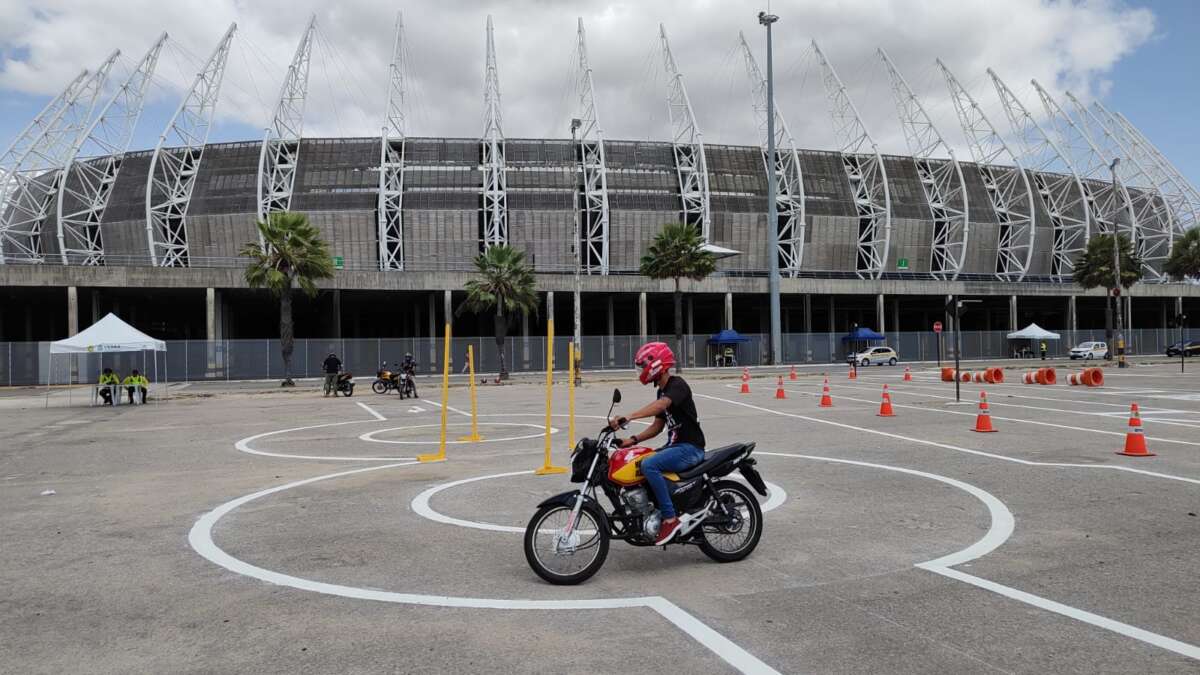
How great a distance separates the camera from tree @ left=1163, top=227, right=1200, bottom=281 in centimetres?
6594

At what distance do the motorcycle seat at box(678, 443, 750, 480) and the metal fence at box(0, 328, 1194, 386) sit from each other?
32.0m

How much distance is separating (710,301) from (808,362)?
11326 mm

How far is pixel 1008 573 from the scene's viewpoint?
18.8ft

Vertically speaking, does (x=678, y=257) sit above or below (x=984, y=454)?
above

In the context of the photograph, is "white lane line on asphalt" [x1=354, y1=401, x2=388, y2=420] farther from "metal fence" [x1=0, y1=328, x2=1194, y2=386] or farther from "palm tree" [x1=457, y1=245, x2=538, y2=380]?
"metal fence" [x1=0, y1=328, x2=1194, y2=386]

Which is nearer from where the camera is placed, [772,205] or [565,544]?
[565,544]

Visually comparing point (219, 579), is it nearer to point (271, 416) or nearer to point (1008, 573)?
point (1008, 573)

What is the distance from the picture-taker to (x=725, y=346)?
176 feet

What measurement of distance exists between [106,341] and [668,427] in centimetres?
2747

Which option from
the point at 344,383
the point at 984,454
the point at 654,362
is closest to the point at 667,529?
the point at 654,362

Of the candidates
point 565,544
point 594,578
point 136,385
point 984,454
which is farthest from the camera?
point 136,385

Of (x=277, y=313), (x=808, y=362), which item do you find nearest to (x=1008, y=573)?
(x=808, y=362)

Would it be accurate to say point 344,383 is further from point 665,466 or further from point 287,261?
point 665,466

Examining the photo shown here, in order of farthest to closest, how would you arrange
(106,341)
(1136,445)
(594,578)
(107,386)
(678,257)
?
(678,257) → (107,386) → (106,341) → (1136,445) → (594,578)
